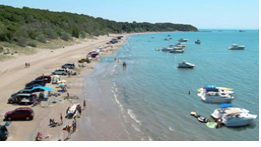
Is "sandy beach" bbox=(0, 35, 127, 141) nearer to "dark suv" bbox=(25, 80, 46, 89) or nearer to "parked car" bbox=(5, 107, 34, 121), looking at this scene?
"parked car" bbox=(5, 107, 34, 121)

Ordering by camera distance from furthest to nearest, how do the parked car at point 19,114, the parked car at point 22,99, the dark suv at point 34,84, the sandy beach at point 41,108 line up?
the dark suv at point 34,84
the parked car at point 22,99
the parked car at point 19,114
the sandy beach at point 41,108

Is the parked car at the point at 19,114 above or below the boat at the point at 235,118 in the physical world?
above

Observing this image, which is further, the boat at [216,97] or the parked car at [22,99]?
the boat at [216,97]

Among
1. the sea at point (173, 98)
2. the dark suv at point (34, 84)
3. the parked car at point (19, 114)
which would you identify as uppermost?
the dark suv at point (34, 84)

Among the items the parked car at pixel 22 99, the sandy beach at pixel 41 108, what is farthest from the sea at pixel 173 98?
the parked car at pixel 22 99

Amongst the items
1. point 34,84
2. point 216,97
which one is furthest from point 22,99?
point 216,97

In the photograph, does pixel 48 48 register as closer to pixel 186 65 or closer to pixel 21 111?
pixel 186 65

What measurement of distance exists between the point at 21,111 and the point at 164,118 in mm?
14699

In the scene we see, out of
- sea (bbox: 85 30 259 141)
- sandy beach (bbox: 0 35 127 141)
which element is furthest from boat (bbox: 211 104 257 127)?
sandy beach (bbox: 0 35 127 141)

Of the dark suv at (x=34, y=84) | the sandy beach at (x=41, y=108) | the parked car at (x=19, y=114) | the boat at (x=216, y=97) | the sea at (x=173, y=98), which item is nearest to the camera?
the sandy beach at (x=41, y=108)

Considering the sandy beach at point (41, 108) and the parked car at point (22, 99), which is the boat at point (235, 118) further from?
the parked car at point (22, 99)

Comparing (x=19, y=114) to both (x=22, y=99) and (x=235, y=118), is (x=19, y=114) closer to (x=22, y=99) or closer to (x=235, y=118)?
(x=22, y=99)

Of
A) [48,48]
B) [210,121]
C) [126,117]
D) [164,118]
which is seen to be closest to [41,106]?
[126,117]

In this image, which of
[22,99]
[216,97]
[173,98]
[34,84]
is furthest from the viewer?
[34,84]
